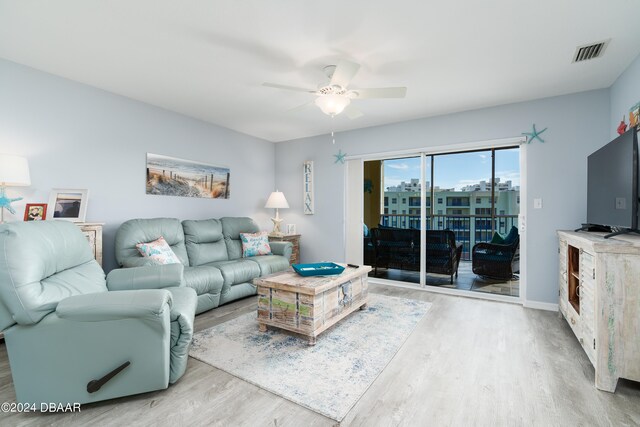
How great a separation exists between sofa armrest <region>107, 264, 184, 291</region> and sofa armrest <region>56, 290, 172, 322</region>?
61 cm

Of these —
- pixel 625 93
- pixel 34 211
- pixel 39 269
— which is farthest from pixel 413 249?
pixel 34 211

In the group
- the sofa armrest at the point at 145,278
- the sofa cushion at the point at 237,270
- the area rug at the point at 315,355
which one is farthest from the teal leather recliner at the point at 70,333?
the sofa cushion at the point at 237,270

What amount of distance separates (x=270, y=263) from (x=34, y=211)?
2.37 meters

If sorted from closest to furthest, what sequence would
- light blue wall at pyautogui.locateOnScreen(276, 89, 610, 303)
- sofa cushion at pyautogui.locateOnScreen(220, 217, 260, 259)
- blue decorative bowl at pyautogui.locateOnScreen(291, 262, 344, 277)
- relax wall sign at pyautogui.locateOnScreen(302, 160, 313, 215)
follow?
blue decorative bowl at pyautogui.locateOnScreen(291, 262, 344, 277) < light blue wall at pyautogui.locateOnScreen(276, 89, 610, 303) < sofa cushion at pyautogui.locateOnScreen(220, 217, 260, 259) < relax wall sign at pyautogui.locateOnScreen(302, 160, 313, 215)

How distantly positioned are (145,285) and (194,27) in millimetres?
1947

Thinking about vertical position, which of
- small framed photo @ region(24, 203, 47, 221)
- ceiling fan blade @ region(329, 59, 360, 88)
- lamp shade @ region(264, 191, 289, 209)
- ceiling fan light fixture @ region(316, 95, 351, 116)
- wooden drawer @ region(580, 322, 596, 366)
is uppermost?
ceiling fan blade @ region(329, 59, 360, 88)

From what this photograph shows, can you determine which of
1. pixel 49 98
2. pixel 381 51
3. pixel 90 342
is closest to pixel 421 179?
pixel 381 51

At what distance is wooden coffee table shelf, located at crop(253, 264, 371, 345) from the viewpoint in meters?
2.47

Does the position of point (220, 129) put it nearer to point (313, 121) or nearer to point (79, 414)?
point (313, 121)

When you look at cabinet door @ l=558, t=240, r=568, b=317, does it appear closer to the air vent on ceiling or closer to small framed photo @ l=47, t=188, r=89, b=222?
the air vent on ceiling

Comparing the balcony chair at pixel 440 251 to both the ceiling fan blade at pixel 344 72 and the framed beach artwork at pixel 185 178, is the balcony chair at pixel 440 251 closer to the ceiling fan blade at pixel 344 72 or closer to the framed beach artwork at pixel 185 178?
the ceiling fan blade at pixel 344 72

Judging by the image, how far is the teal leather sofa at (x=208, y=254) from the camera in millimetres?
3127

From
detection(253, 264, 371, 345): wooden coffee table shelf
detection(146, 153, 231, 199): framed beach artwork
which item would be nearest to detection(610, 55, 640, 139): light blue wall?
detection(253, 264, 371, 345): wooden coffee table shelf

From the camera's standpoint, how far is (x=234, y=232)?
432 cm
